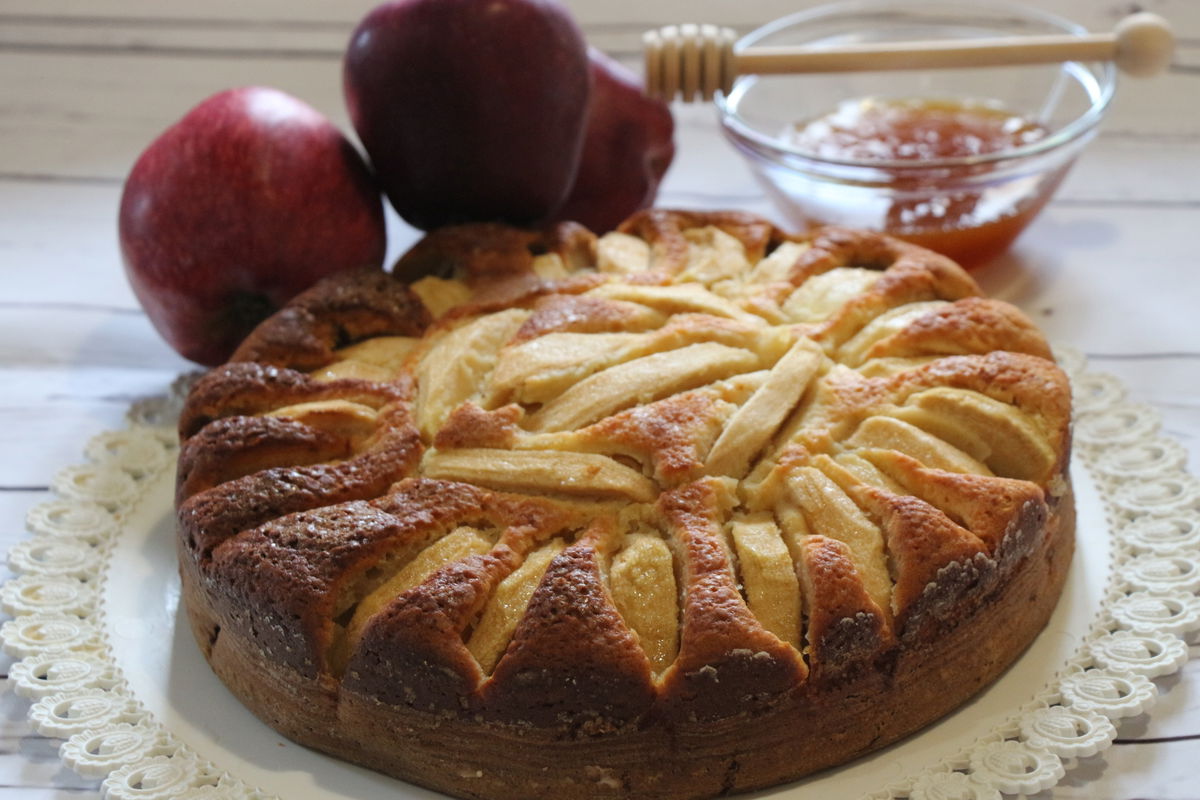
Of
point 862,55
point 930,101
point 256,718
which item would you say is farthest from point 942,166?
point 256,718

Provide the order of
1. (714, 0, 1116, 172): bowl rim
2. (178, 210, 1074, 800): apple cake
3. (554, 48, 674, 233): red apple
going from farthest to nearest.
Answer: (554, 48, 674, 233): red apple, (714, 0, 1116, 172): bowl rim, (178, 210, 1074, 800): apple cake

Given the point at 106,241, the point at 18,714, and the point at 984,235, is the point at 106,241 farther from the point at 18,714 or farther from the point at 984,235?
the point at 984,235

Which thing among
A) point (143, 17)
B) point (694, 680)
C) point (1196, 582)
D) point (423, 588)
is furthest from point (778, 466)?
point (143, 17)

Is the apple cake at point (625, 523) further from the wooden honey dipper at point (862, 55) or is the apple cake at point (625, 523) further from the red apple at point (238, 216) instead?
the wooden honey dipper at point (862, 55)

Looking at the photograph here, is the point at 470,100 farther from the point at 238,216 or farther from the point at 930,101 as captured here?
the point at 930,101

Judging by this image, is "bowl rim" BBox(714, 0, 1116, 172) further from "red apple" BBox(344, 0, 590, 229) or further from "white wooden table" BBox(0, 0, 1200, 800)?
"red apple" BBox(344, 0, 590, 229)

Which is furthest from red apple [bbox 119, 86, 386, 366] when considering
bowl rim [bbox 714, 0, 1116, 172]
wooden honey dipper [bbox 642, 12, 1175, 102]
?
bowl rim [bbox 714, 0, 1116, 172]
